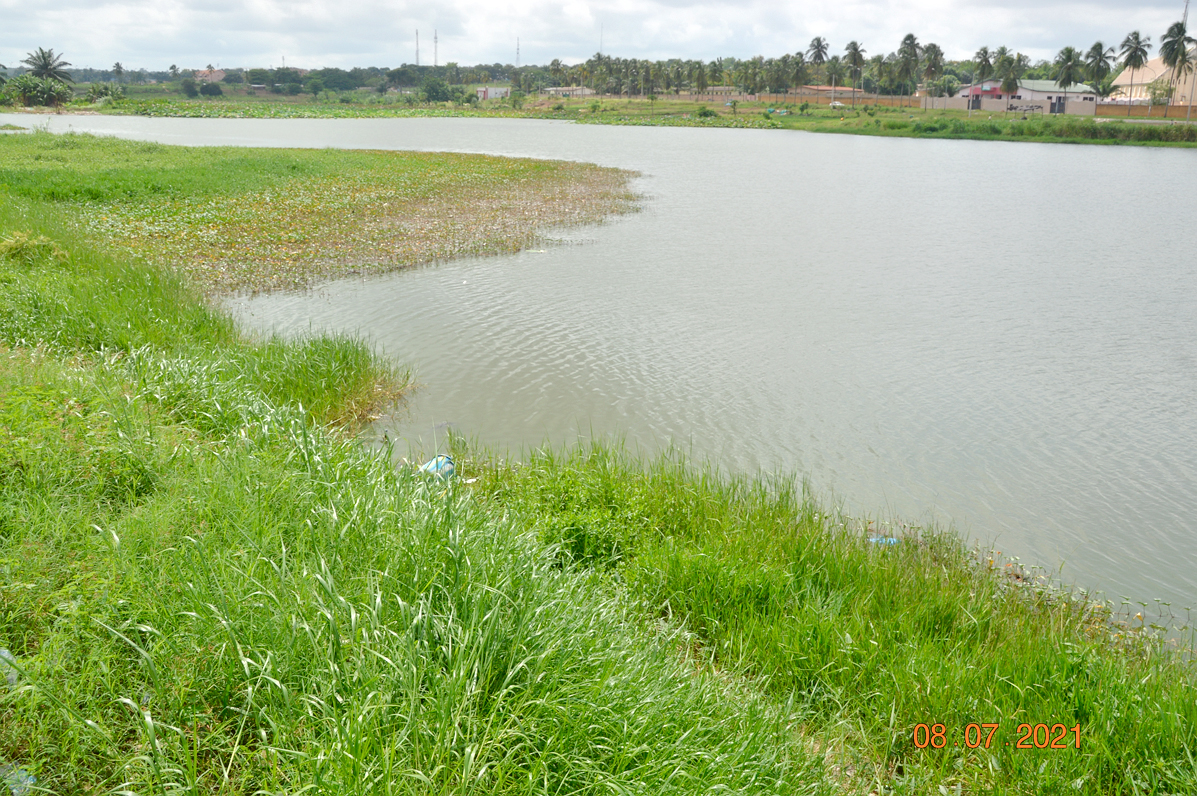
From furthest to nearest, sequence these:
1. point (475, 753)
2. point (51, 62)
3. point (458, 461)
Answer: point (51, 62) < point (458, 461) < point (475, 753)

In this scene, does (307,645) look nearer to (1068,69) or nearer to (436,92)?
(1068,69)

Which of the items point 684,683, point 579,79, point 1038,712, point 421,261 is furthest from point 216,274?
point 579,79

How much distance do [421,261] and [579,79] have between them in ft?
580

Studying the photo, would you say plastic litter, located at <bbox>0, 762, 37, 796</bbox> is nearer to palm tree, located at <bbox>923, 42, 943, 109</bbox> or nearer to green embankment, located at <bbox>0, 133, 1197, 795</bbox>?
green embankment, located at <bbox>0, 133, 1197, 795</bbox>

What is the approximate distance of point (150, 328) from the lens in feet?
33.3

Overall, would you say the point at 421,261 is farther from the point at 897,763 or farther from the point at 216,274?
the point at 897,763

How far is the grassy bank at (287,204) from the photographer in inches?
747

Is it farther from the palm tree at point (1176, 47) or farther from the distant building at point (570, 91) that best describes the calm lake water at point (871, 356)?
the distant building at point (570, 91)

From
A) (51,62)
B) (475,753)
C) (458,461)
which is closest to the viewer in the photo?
(475,753)

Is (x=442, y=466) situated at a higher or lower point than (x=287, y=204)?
lower

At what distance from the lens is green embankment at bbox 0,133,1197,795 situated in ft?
10.3

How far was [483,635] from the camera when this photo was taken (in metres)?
3.54

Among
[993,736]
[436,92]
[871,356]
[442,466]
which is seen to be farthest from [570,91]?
[993,736]

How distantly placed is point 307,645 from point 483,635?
0.82 meters
